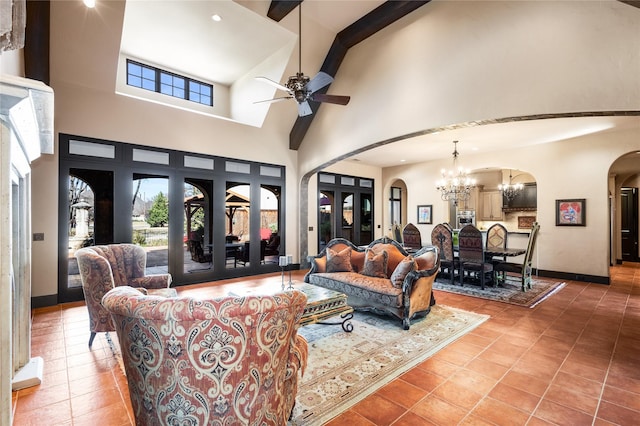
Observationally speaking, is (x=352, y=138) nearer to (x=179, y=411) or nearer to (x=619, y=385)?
(x=619, y=385)

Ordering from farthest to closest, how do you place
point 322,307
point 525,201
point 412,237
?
point 525,201 < point 412,237 < point 322,307

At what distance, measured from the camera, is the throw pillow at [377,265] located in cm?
427

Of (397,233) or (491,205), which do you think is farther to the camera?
(491,205)

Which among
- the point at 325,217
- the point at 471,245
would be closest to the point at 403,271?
the point at 471,245

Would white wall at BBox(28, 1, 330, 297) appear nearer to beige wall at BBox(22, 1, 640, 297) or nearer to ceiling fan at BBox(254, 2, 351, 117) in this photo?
beige wall at BBox(22, 1, 640, 297)

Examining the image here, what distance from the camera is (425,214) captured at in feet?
29.6

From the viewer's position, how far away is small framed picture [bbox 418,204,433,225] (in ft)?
29.2

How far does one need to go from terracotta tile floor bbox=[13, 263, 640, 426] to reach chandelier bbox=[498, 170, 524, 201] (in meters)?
5.59

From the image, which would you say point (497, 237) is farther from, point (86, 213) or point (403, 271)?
point (86, 213)

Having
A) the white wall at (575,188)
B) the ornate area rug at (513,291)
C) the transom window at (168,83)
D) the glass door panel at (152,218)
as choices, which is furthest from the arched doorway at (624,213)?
the glass door panel at (152,218)

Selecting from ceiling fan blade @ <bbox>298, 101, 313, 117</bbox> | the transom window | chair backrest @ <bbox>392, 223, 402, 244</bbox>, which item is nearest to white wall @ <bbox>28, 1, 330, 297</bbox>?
the transom window

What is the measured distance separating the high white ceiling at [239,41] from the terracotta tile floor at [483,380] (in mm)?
3673

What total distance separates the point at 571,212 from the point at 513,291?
278 cm

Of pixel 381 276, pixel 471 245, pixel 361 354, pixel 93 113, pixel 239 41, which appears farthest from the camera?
pixel 239 41
